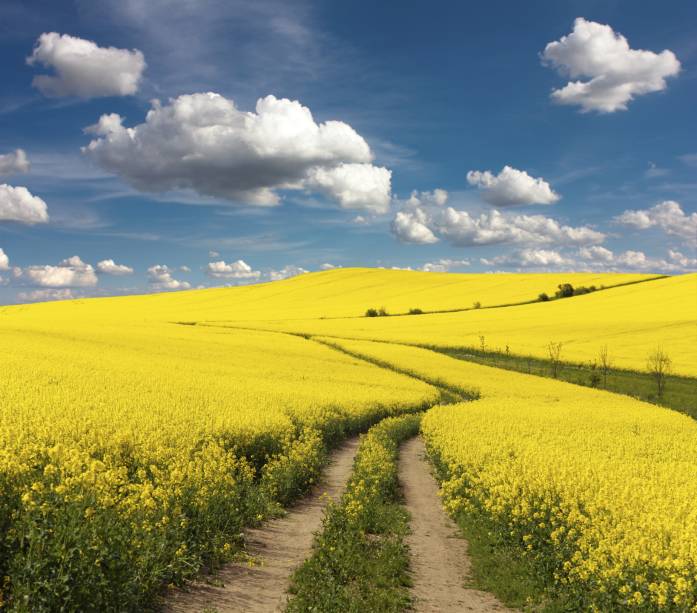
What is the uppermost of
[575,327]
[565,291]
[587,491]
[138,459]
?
[565,291]

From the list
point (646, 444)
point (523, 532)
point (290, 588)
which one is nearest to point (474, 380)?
point (646, 444)

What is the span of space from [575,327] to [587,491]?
57.4 meters

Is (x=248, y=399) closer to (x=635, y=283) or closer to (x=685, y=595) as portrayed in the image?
(x=685, y=595)

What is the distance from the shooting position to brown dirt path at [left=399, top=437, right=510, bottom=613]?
8.30 metres

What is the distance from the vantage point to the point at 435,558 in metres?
9.96

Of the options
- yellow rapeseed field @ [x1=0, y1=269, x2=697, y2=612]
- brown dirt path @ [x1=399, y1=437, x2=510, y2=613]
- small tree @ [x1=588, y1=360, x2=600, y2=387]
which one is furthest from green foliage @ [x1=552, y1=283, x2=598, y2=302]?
brown dirt path @ [x1=399, y1=437, x2=510, y2=613]

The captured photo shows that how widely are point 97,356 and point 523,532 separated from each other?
24.6 metres

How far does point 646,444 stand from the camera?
17.3 meters

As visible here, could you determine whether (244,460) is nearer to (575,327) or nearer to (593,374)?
(593,374)

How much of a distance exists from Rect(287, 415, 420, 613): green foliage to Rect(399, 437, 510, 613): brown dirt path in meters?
0.29

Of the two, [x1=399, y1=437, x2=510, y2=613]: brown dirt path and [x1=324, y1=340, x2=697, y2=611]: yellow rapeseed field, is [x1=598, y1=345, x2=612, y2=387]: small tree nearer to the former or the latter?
[x1=324, y1=340, x2=697, y2=611]: yellow rapeseed field

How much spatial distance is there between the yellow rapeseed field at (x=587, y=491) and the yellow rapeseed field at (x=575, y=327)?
2671cm

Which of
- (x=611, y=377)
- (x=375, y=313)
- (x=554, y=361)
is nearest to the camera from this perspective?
(x=611, y=377)

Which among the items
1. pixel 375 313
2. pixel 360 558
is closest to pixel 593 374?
pixel 360 558
